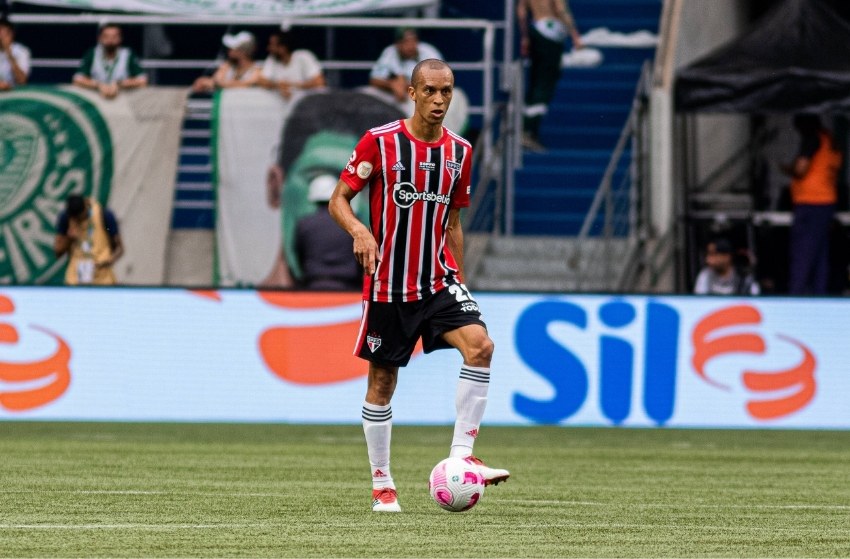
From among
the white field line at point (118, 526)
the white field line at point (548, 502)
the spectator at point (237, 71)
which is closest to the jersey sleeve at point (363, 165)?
the white field line at point (118, 526)

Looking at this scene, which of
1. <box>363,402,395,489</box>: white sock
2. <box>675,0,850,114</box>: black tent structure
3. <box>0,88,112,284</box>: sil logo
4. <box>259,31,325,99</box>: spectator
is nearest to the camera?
<box>363,402,395,489</box>: white sock

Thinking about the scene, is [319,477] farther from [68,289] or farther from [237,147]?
[237,147]

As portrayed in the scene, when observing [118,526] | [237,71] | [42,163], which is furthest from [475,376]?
[237,71]

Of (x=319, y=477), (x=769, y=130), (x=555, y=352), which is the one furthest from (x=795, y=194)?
(x=319, y=477)

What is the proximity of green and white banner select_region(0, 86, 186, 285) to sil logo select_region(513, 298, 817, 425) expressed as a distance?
4.70m

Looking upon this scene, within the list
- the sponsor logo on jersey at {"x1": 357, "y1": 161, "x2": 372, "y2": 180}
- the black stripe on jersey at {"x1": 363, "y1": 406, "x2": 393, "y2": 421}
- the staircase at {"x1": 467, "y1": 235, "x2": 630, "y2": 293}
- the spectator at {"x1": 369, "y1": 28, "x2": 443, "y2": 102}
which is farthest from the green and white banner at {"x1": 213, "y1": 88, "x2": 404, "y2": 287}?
the sponsor logo on jersey at {"x1": 357, "y1": 161, "x2": 372, "y2": 180}

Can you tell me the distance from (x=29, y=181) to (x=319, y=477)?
911 cm

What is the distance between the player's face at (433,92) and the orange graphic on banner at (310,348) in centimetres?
782

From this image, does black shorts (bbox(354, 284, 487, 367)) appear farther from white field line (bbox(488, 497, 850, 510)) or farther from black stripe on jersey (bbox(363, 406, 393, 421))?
white field line (bbox(488, 497, 850, 510))

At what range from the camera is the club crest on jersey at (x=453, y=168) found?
8117mm

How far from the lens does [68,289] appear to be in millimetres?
15906

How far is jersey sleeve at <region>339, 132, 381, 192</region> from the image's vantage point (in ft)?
26.3

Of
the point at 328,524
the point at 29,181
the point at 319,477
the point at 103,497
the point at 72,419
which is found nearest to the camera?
the point at 328,524

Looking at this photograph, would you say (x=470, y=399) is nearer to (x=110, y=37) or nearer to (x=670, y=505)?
(x=670, y=505)
